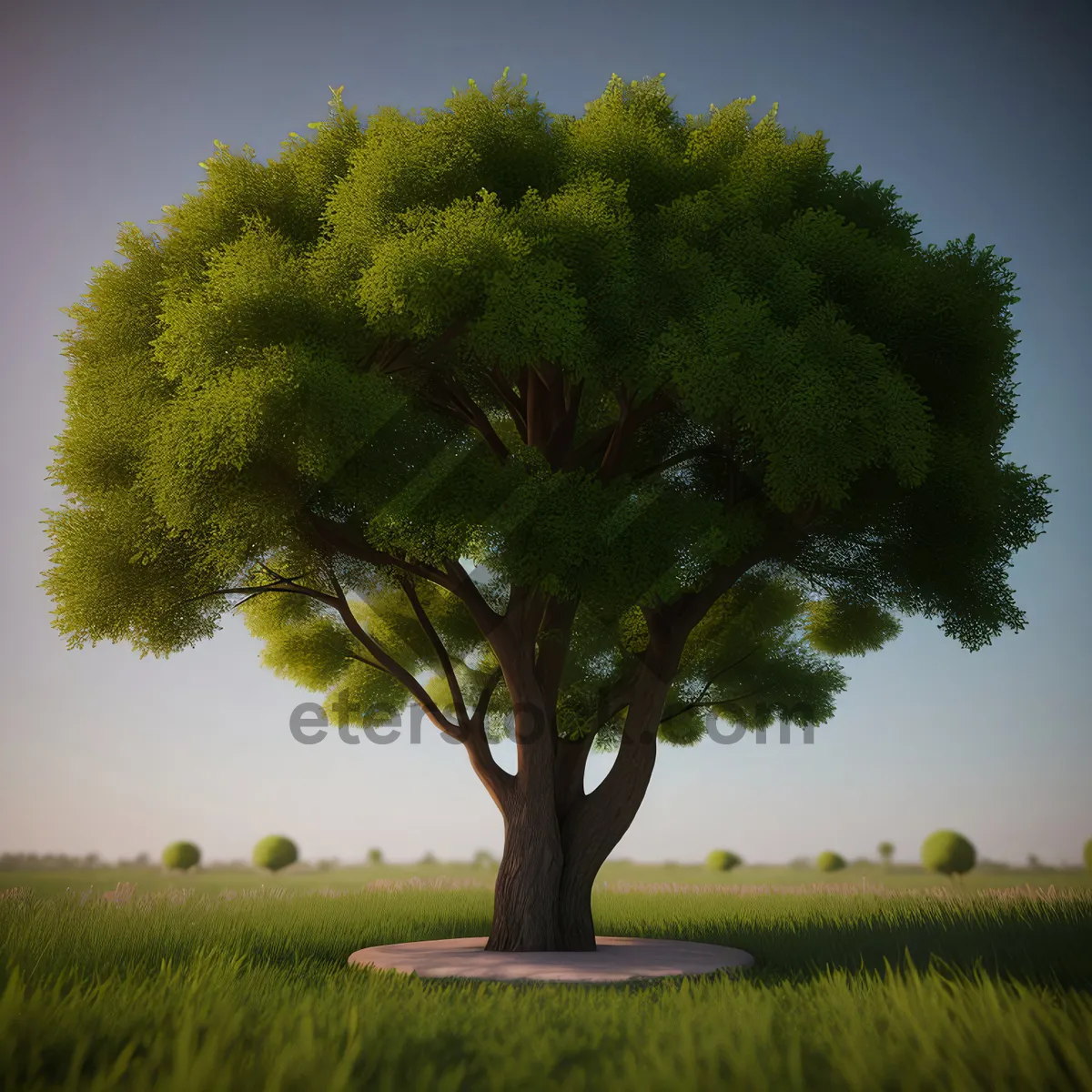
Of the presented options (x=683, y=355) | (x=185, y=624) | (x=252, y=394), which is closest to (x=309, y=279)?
(x=252, y=394)

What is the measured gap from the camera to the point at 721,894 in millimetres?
24125

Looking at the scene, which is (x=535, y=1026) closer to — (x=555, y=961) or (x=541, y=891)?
(x=555, y=961)

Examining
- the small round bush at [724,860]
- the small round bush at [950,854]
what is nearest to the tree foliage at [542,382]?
the small round bush at [950,854]

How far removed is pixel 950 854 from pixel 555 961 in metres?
21.1

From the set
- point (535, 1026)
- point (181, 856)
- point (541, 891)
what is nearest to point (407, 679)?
point (541, 891)

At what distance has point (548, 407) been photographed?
570 inches

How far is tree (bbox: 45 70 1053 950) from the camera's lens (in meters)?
11.1

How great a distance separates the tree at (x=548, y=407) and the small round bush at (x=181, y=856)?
61.5ft

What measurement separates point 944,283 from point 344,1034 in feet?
36.5

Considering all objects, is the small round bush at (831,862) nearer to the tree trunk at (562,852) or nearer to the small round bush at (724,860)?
the small round bush at (724,860)

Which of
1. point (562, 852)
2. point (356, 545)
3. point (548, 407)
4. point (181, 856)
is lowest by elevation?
point (562, 852)

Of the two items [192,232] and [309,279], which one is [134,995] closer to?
[309,279]

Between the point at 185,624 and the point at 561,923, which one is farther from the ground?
the point at 185,624

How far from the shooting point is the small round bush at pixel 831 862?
3391cm
